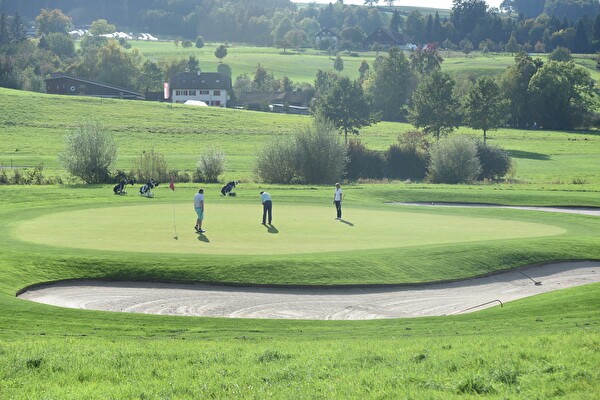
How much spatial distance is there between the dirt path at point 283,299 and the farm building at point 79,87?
464ft

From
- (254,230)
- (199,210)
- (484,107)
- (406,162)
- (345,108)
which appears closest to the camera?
(199,210)

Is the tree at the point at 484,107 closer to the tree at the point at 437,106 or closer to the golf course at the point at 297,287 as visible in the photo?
the tree at the point at 437,106

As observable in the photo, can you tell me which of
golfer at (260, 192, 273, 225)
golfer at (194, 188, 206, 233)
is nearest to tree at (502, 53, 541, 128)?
golfer at (260, 192, 273, 225)

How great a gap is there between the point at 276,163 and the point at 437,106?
152 feet

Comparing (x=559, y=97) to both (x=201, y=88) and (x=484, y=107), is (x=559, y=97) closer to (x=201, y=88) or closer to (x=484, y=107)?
(x=484, y=107)

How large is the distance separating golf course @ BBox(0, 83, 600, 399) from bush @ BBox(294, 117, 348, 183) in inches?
314

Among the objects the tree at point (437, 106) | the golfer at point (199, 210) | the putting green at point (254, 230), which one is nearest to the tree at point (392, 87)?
the tree at point (437, 106)

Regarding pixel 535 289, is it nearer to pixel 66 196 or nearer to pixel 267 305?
pixel 267 305

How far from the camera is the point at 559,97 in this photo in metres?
144

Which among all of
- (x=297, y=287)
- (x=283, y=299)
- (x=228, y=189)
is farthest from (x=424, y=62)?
(x=283, y=299)

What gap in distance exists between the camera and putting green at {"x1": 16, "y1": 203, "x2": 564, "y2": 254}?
3428cm

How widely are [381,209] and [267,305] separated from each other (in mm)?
22260

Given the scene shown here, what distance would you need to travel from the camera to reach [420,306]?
2908cm

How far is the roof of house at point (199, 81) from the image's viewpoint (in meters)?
185
